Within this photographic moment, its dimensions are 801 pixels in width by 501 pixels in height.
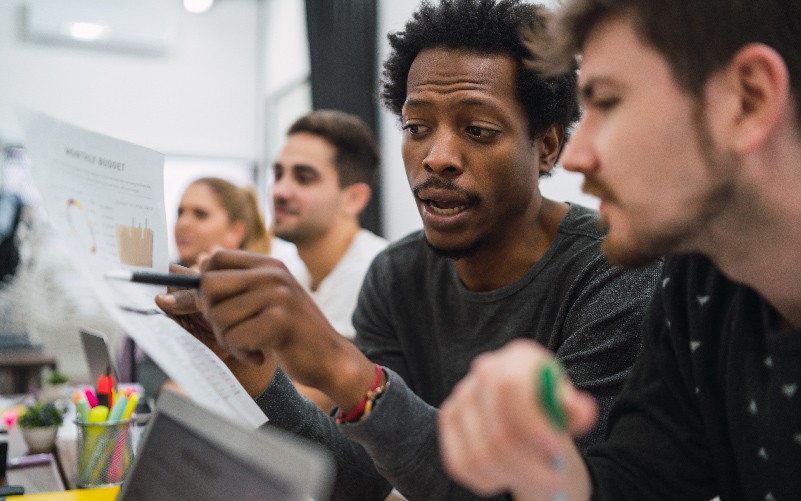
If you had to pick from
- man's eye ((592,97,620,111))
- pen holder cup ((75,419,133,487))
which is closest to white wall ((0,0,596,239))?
pen holder cup ((75,419,133,487))

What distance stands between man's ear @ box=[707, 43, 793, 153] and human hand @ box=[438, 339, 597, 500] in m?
0.36

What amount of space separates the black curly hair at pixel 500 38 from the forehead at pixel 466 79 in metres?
0.02

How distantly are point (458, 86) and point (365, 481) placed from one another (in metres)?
0.64

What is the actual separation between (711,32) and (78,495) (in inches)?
39.8

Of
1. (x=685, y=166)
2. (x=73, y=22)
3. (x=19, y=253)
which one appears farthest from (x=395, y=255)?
(x=73, y=22)

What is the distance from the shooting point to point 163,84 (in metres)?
5.43

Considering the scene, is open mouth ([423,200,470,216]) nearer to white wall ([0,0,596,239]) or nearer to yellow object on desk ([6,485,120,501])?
yellow object on desk ([6,485,120,501])

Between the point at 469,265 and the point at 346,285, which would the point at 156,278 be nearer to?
the point at 469,265

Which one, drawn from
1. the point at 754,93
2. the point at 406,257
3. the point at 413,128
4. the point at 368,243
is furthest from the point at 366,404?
the point at 368,243

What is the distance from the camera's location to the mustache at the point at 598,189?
69 centimetres

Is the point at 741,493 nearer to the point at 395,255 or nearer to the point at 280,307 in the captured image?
the point at 280,307

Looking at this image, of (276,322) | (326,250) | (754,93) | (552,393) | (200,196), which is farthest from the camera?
(200,196)

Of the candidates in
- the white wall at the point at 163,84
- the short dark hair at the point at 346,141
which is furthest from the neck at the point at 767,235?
the white wall at the point at 163,84

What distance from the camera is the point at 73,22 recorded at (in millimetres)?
4961
